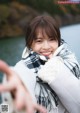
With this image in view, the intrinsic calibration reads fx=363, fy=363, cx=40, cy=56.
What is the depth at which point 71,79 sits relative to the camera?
24.3 inches

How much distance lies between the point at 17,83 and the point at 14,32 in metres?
7.40

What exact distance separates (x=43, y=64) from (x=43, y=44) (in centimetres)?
6

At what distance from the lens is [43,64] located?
65 centimetres

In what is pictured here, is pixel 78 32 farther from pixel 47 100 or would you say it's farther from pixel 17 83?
pixel 17 83

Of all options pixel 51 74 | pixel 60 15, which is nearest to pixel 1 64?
pixel 51 74

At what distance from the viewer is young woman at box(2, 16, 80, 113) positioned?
0.61m

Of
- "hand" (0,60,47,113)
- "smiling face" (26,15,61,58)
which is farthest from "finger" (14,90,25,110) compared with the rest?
"smiling face" (26,15,61,58)

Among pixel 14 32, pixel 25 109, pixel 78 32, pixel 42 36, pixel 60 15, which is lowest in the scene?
pixel 25 109

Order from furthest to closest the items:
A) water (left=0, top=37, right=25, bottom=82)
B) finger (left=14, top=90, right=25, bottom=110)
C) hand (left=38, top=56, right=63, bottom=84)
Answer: water (left=0, top=37, right=25, bottom=82)
hand (left=38, top=56, right=63, bottom=84)
finger (left=14, top=90, right=25, bottom=110)

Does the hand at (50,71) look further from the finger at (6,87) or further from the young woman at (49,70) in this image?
the finger at (6,87)

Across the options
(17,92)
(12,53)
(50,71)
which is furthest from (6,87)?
(12,53)

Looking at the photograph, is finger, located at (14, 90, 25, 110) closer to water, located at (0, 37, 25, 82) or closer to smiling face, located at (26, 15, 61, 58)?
smiling face, located at (26, 15, 61, 58)

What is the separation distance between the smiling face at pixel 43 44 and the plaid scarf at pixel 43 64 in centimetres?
1

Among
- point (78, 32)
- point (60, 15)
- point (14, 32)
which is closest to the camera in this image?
point (78, 32)
